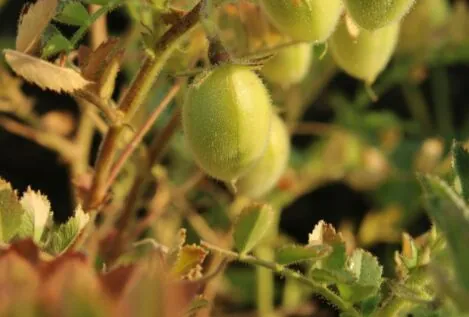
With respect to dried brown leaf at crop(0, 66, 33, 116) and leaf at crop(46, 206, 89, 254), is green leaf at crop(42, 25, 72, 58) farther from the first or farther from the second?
dried brown leaf at crop(0, 66, 33, 116)

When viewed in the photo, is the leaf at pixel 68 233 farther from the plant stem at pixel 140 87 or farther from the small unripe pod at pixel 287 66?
the small unripe pod at pixel 287 66

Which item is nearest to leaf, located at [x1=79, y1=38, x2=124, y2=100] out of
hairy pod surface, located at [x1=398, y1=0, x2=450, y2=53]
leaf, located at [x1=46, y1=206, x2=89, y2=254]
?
leaf, located at [x1=46, y1=206, x2=89, y2=254]

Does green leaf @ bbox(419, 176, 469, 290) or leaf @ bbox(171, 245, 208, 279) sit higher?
green leaf @ bbox(419, 176, 469, 290)

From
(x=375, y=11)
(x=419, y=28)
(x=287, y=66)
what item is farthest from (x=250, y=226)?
(x=419, y=28)

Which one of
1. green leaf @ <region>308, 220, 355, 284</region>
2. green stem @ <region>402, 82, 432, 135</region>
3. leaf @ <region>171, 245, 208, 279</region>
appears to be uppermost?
leaf @ <region>171, 245, 208, 279</region>

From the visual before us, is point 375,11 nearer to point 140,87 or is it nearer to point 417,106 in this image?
point 140,87
